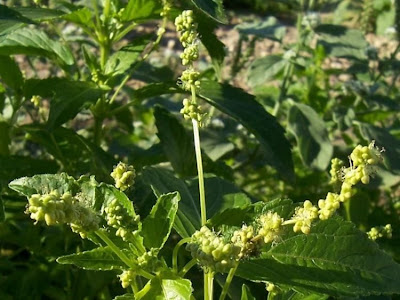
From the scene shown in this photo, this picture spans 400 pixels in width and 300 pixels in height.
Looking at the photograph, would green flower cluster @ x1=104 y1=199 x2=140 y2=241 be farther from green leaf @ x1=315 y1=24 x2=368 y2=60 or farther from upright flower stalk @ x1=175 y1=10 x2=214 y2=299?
green leaf @ x1=315 y1=24 x2=368 y2=60

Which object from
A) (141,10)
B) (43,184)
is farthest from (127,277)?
(141,10)

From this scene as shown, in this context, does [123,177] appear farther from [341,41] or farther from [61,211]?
[341,41]


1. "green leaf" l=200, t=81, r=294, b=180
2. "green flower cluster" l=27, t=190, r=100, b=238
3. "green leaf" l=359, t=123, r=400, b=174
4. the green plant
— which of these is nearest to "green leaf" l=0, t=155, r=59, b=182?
the green plant

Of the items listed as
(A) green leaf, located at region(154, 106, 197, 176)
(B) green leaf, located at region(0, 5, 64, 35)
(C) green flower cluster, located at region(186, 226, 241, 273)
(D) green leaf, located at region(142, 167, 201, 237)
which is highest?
(B) green leaf, located at region(0, 5, 64, 35)

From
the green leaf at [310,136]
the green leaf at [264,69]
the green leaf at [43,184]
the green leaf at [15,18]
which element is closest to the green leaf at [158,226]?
the green leaf at [43,184]

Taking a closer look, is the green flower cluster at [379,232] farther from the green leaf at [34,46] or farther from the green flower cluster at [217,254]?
the green leaf at [34,46]

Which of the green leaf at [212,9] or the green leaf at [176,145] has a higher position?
the green leaf at [212,9]
